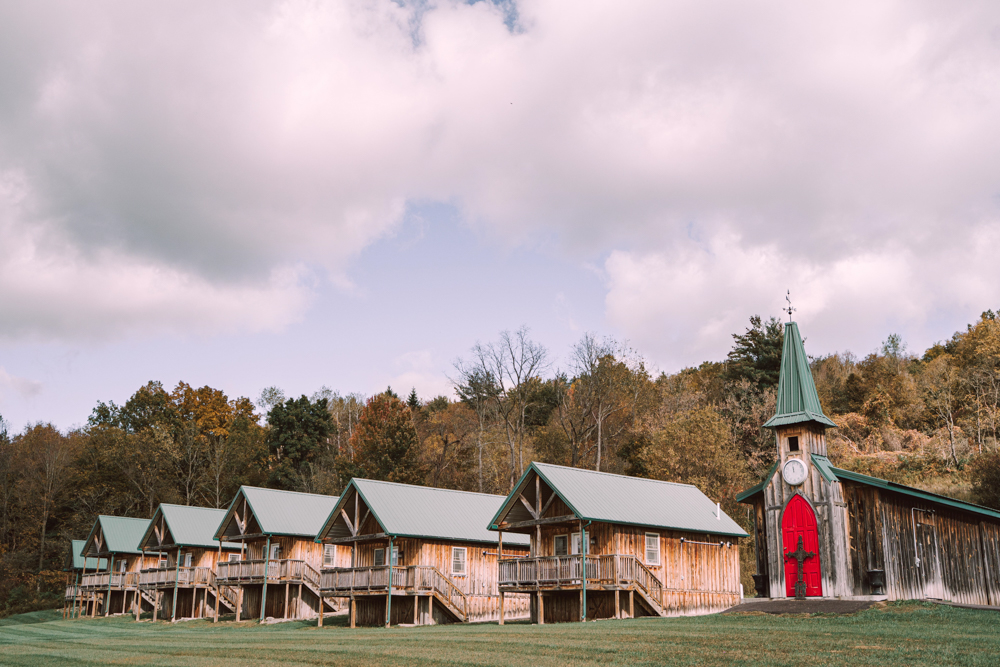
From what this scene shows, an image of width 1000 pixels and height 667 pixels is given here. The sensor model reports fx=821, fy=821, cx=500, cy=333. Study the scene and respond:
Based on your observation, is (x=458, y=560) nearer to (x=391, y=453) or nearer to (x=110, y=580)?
(x=391, y=453)

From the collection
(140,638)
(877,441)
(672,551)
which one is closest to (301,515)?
(140,638)

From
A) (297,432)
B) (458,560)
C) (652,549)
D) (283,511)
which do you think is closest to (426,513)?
(458,560)

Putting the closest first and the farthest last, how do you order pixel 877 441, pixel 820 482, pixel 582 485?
pixel 820 482
pixel 582 485
pixel 877 441

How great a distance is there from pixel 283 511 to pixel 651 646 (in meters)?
29.1

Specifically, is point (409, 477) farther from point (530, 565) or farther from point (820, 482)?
point (820, 482)

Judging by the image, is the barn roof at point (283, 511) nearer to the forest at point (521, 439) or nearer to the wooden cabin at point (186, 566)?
the wooden cabin at point (186, 566)

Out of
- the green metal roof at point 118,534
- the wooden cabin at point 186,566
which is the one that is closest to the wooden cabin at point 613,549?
the wooden cabin at point 186,566

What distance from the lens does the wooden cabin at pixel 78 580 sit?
56841 millimetres

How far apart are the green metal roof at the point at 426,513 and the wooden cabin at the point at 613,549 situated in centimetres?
329

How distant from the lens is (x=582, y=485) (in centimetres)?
3042

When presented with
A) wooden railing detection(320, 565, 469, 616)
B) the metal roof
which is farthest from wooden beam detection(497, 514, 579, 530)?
wooden railing detection(320, 565, 469, 616)

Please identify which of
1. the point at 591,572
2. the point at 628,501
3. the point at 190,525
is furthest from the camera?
the point at 190,525

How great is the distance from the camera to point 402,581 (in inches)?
1267

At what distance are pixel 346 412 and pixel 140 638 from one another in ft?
203
